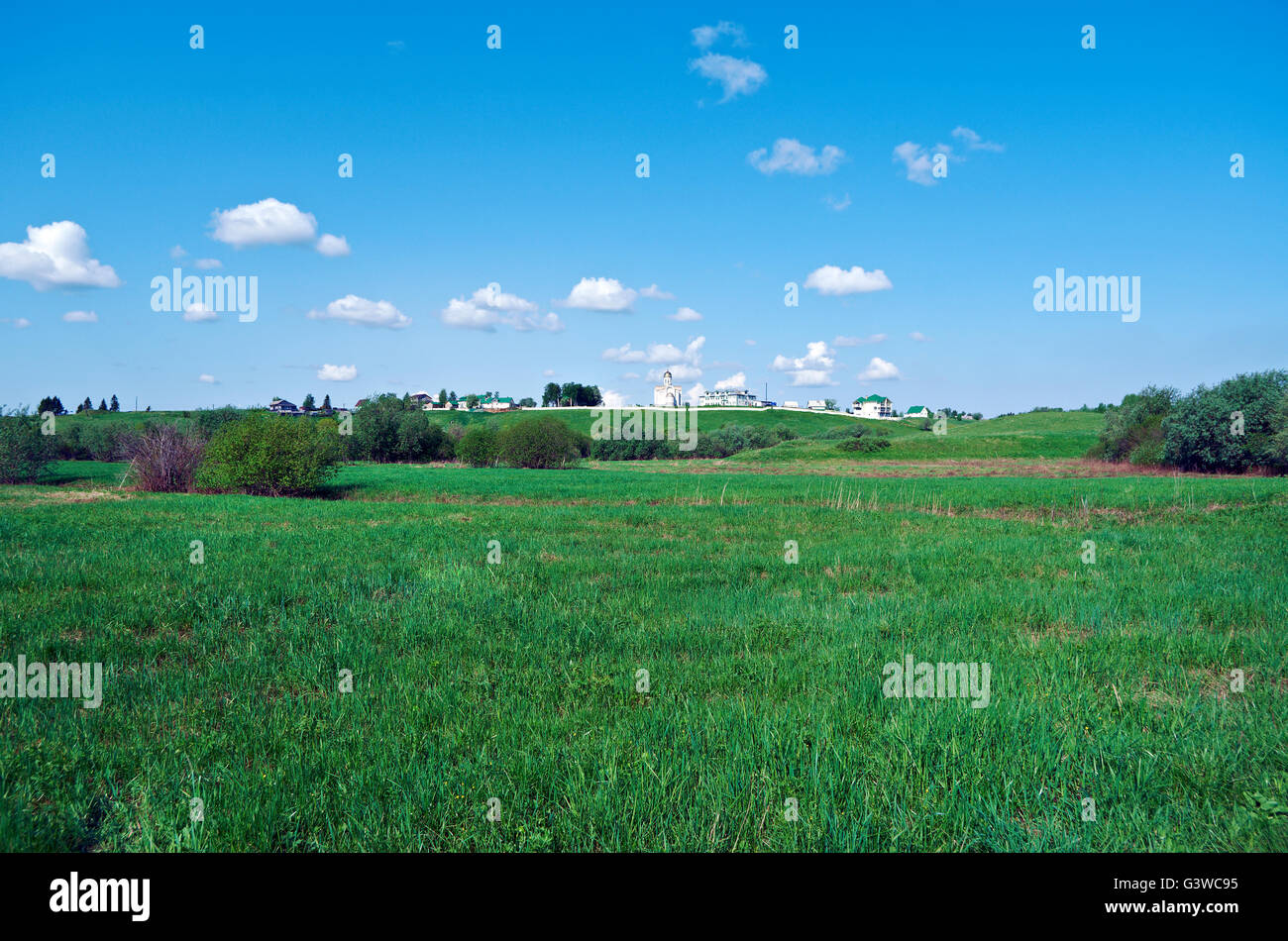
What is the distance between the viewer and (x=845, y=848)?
12.1ft

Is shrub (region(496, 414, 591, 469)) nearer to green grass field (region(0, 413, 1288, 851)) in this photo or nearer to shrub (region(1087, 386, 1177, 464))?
green grass field (region(0, 413, 1288, 851))

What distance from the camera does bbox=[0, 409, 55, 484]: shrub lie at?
39500mm

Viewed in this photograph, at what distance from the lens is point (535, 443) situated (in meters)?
63.2

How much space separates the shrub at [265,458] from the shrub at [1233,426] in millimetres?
64694

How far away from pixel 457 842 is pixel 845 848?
2.34 metres

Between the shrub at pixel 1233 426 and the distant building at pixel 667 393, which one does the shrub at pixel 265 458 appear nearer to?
the shrub at pixel 1233 426

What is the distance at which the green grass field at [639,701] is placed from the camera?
12.8 feet

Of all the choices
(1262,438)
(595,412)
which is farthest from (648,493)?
(595,412)
